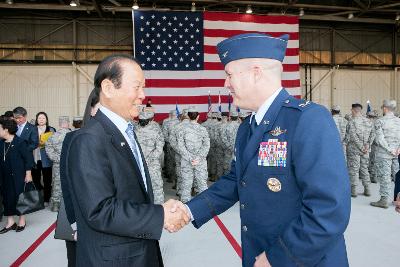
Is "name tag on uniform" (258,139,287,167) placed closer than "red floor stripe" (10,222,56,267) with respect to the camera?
Yes

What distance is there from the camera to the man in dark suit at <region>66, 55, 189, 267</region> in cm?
Answer: 126

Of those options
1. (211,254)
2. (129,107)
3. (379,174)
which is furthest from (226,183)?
(379,174)

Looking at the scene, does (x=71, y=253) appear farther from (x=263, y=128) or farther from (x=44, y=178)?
(x=44, y=178)

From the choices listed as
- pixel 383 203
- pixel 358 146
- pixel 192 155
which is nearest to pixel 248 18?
pixel 358 146

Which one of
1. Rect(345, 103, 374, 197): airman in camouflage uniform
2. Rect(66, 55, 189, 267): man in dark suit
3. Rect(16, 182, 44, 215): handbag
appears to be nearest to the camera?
Rect(66, 55, 189, 267): man in dark suit

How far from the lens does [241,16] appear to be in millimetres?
9734

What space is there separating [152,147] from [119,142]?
170 inches

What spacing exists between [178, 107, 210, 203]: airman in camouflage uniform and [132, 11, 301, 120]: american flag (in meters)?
3.12

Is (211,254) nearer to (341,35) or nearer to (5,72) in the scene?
(5,72)

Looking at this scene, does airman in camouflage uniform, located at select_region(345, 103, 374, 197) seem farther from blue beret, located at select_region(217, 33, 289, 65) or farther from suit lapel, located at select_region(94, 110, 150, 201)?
suit lapel, located at select_region(94, 110, 150, 201)

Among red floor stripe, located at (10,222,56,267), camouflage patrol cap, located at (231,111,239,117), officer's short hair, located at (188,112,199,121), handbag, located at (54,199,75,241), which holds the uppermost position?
camouflage patrol cap, located at (231,111,239,117)

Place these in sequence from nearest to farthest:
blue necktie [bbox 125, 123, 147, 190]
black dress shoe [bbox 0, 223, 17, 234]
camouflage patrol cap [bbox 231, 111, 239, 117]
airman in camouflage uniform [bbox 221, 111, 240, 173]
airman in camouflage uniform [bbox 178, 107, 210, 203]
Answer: blue necktie [bbox 125, 123, 147, 190], black dress shoe [bbox 0, 223, 17, 234], airman in camouflage uniform [bbox 178, 107, 210, 203], airman in camouflage uniform [bbox 221, 111, 240, 173], camouflage patrol cap [bbox 231, 111, 239, 117]

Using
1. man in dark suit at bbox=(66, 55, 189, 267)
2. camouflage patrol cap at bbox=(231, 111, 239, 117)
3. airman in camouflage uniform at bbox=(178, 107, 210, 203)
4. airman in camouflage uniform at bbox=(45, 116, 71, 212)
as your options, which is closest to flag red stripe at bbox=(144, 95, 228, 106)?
camouflage patrol cap at bbox=(231, 111, 239, 117)

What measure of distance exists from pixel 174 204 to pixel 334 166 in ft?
2.24
